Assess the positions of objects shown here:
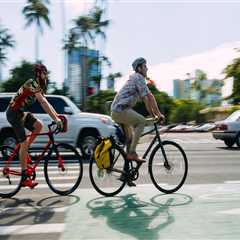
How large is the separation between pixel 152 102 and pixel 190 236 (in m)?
2.62

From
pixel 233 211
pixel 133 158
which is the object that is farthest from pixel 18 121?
pixel 233 211

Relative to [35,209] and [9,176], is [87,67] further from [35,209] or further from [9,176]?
[35,209]

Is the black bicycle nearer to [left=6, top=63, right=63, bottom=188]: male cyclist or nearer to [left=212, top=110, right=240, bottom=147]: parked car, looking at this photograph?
[left=6, top=63, right=63, bottom=188]: male cyclist

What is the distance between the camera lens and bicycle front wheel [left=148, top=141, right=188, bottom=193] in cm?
797

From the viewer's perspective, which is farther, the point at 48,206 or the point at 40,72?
the point at 40,72

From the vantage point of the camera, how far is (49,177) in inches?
310

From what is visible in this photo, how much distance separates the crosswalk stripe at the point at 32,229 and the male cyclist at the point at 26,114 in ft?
5.52

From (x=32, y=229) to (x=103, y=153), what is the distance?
7.33 feet

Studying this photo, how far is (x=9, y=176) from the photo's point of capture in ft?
26.2

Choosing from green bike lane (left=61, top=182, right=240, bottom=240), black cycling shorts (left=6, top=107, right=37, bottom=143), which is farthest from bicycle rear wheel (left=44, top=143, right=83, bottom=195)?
black cycling shorts (left=6, top=107, right=37, bottom=143)

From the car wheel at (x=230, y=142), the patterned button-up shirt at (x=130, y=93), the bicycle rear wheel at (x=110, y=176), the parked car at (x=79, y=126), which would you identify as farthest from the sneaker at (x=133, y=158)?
the car wheel at (x=230, y=142)

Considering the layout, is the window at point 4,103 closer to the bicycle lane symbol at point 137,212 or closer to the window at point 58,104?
the window at point 58,104

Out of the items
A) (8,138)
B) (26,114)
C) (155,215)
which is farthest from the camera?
(8,138)

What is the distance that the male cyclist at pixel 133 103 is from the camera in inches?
304
